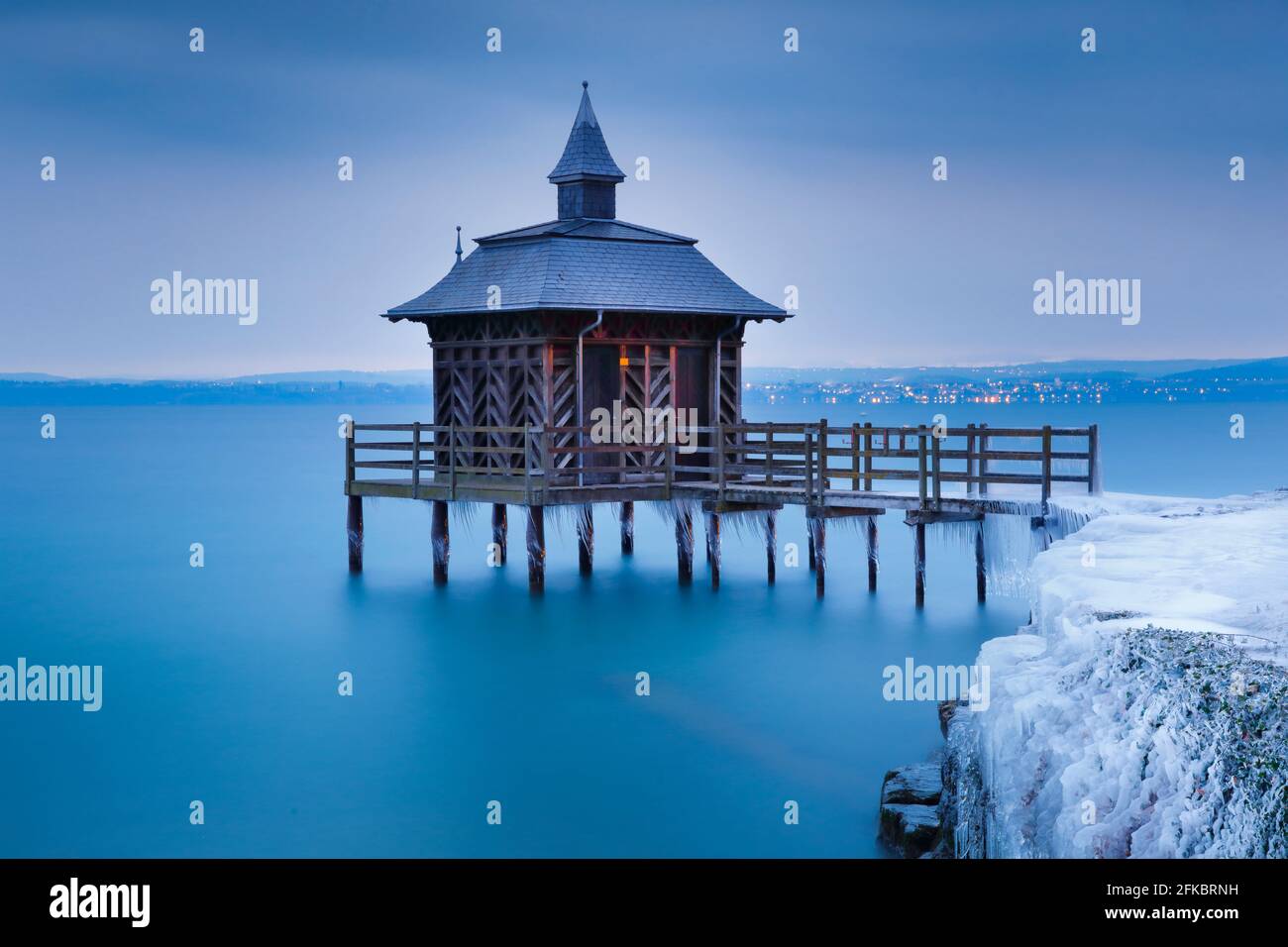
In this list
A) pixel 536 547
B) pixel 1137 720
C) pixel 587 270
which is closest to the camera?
pixel 1137 720

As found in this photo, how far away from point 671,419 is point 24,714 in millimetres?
13030

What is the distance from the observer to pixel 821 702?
2138cm

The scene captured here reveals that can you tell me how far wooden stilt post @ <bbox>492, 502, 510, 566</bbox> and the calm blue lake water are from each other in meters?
0.69

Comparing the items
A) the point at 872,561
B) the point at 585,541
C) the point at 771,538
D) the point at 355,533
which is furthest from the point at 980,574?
the point at 355,533

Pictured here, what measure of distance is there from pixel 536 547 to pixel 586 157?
8629 mm

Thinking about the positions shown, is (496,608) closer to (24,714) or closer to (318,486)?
(24,714)

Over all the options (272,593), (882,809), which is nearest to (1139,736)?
(882,809)

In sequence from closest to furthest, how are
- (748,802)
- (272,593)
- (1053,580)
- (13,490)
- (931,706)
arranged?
(1053,580)
(748,802)
(931,706)
(272,593)
(13,490)

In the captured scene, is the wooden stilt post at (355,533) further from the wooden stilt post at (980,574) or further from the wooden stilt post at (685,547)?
the wooden stilt post at (980,574)

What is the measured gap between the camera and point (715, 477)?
92.4 feet

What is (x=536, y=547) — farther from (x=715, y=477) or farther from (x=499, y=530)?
(x=499, y=530)

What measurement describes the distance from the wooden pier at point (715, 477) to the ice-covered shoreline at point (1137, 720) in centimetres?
826

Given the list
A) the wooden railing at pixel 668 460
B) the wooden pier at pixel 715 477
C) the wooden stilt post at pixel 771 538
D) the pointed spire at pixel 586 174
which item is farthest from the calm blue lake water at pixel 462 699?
the pointed spire at pixel 586 174

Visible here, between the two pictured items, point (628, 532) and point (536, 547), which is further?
point (628, 532)
